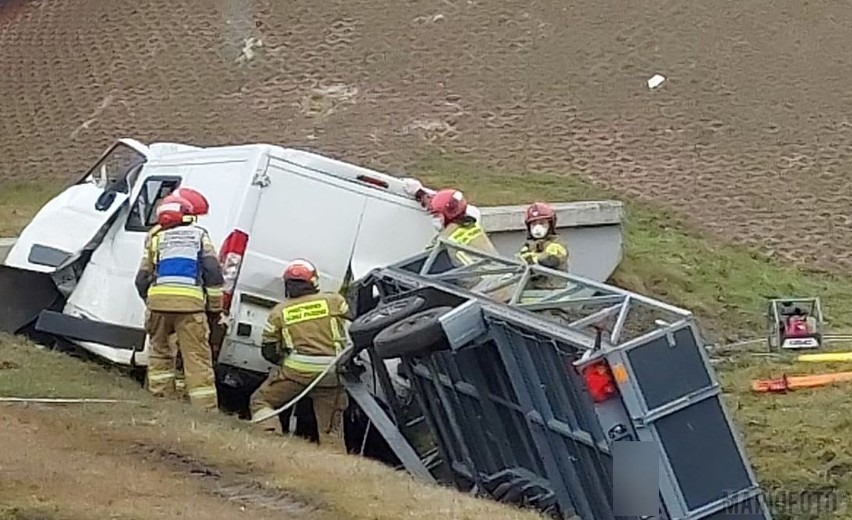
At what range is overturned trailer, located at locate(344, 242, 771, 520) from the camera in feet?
22.3

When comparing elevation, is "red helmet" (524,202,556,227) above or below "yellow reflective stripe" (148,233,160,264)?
below

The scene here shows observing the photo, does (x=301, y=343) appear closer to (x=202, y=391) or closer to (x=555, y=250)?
Result: (x=202, y=391)

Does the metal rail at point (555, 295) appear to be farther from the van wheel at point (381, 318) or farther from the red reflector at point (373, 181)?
the red reflector at point (373, 181)

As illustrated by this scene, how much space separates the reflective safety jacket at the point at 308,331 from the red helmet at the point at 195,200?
776 millimetres

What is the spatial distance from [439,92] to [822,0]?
6655 millimetres

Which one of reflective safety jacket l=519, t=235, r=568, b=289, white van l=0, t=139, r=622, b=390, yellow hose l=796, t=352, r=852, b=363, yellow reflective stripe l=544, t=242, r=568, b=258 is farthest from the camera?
yellow hose l=796, t=352, r=852, b=363

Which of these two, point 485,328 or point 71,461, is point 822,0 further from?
point 71,461

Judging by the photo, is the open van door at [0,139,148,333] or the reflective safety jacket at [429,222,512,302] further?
the open van door at [0,139,148,333]

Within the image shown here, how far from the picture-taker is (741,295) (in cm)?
1377

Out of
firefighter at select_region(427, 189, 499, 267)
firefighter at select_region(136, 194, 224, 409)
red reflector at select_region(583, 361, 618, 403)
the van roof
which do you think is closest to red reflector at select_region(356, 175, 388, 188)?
the van roof

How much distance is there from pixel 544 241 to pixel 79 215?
3.37 meters

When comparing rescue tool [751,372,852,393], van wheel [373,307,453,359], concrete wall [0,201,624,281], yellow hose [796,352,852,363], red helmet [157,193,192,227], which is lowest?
yellow hose [796,352,852,363]

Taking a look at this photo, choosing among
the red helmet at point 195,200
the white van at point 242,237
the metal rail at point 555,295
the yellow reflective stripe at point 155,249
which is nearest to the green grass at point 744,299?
the metal rail at point 555,295

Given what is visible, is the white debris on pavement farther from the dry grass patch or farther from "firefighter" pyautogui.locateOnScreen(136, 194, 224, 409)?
the dry grass patch
